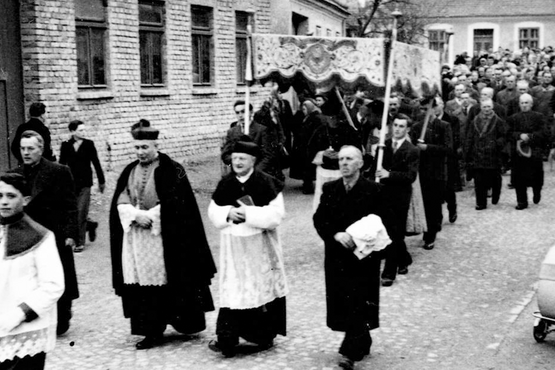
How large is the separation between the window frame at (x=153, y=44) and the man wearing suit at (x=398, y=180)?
373 inches

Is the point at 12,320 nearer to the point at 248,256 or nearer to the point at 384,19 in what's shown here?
the point at 248,256

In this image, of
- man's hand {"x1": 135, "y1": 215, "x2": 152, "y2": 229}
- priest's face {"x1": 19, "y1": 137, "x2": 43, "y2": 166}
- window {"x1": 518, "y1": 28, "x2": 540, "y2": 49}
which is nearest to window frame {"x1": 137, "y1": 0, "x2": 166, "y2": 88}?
priest's face {"x1": 19, "y1": 137, "x2": 43, "y2": 166}

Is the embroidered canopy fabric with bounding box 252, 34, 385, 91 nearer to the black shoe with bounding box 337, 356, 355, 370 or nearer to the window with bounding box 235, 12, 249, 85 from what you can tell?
the black shoe with bounding box 337, 356, 355, 370

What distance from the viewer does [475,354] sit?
723cm

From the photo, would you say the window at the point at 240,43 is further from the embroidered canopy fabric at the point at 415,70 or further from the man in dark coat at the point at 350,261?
the man in dark coat at the point at 350,261

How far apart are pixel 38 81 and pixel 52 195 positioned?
26.0 feet

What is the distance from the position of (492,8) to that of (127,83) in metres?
44.1

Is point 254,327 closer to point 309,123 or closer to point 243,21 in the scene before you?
point 309,123

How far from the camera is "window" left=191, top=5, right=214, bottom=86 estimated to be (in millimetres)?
20594

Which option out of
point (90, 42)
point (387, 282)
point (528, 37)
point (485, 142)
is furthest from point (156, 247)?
point (528, 37)

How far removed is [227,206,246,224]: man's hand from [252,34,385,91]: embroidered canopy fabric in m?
3.81

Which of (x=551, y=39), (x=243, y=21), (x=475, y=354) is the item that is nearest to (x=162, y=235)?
(x=475, y=354)

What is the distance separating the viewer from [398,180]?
9.77 metres

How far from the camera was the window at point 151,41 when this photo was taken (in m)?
18.5
